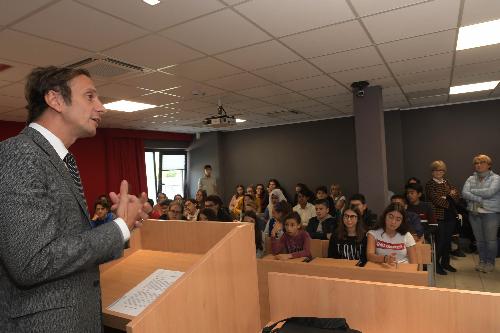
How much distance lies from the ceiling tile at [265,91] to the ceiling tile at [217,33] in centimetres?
179

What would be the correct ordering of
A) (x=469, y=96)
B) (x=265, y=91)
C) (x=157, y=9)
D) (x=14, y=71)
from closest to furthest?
(x=157, y=9)
(x=14, y=71)
(x=265, y=91)
(x=469, y=96)

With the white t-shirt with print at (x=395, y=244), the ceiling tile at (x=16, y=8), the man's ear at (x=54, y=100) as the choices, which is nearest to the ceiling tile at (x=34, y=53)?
the ceiling tile at (x=16, y=8)

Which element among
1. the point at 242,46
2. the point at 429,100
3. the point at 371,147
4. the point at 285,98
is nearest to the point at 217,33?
the point at 242,46

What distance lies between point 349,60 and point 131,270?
329cm

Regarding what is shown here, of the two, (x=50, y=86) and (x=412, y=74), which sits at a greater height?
(x=412, y=74)

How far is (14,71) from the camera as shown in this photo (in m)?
3.62

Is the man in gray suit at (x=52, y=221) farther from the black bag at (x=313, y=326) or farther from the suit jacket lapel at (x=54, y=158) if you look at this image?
the black bag at (x=313, y=326)

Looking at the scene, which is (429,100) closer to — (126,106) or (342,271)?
(342,271)

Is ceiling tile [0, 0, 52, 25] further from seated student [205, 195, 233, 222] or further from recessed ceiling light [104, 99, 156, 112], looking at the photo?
seated student [205, 195, 233, 222]

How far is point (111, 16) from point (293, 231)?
2.71 m

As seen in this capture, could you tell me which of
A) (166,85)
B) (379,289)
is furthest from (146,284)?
(166,85)

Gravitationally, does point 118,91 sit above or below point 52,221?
above

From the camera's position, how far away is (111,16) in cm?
251

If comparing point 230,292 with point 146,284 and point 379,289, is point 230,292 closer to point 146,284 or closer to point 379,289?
point 146,284
